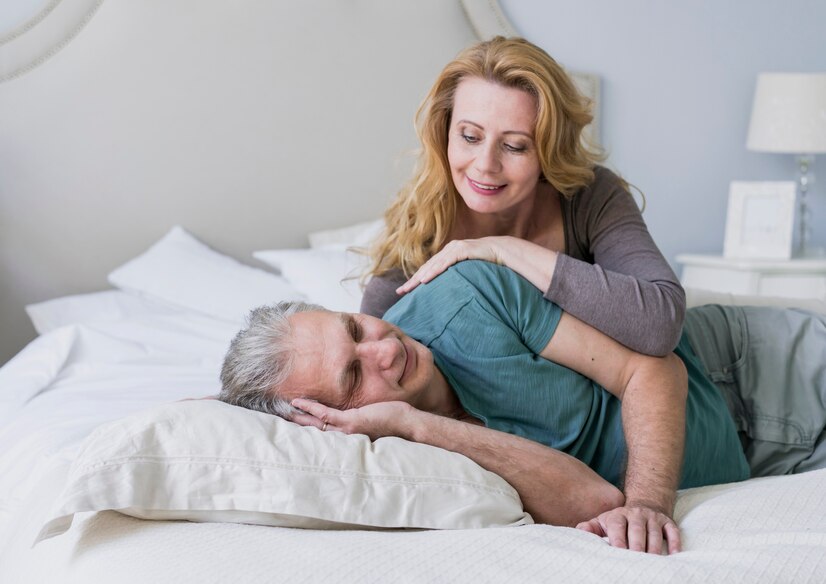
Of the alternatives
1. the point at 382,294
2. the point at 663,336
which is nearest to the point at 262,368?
the point at 382,294

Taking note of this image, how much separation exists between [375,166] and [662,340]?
1.93 metres

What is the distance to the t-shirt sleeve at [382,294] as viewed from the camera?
1814mm

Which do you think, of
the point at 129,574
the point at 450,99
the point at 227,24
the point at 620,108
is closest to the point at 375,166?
the point at 227,24

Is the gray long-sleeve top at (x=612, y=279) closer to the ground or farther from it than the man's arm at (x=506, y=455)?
farther from it

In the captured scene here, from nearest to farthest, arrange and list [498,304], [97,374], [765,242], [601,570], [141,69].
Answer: [601,570]
[498,304]
[97,374]
[141,69]
[765,242]

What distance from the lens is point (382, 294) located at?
182cm

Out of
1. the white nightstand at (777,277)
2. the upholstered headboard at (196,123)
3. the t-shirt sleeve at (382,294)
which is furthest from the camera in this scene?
the white nightstand at (777,277)

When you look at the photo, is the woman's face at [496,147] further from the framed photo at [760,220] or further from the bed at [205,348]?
the framed photo at [760,220]

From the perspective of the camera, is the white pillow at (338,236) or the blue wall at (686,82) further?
the blue wall at (686,82)

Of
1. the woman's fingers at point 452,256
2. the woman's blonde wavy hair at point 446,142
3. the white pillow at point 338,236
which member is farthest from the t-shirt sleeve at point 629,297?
the white pillow at point 338,236

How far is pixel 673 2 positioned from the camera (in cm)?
372

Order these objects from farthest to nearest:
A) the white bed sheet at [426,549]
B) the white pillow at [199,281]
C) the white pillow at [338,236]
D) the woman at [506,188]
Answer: the white pillow at [338,236]
the white pillow at [199,281]
the woman at [506,188]
the white bed sheet at [426,549]

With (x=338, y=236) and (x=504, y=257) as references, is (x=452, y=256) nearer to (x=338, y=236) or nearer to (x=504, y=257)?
(x=504, y=257)

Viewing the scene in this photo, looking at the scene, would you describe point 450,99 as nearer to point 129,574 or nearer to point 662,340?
point 662,340
